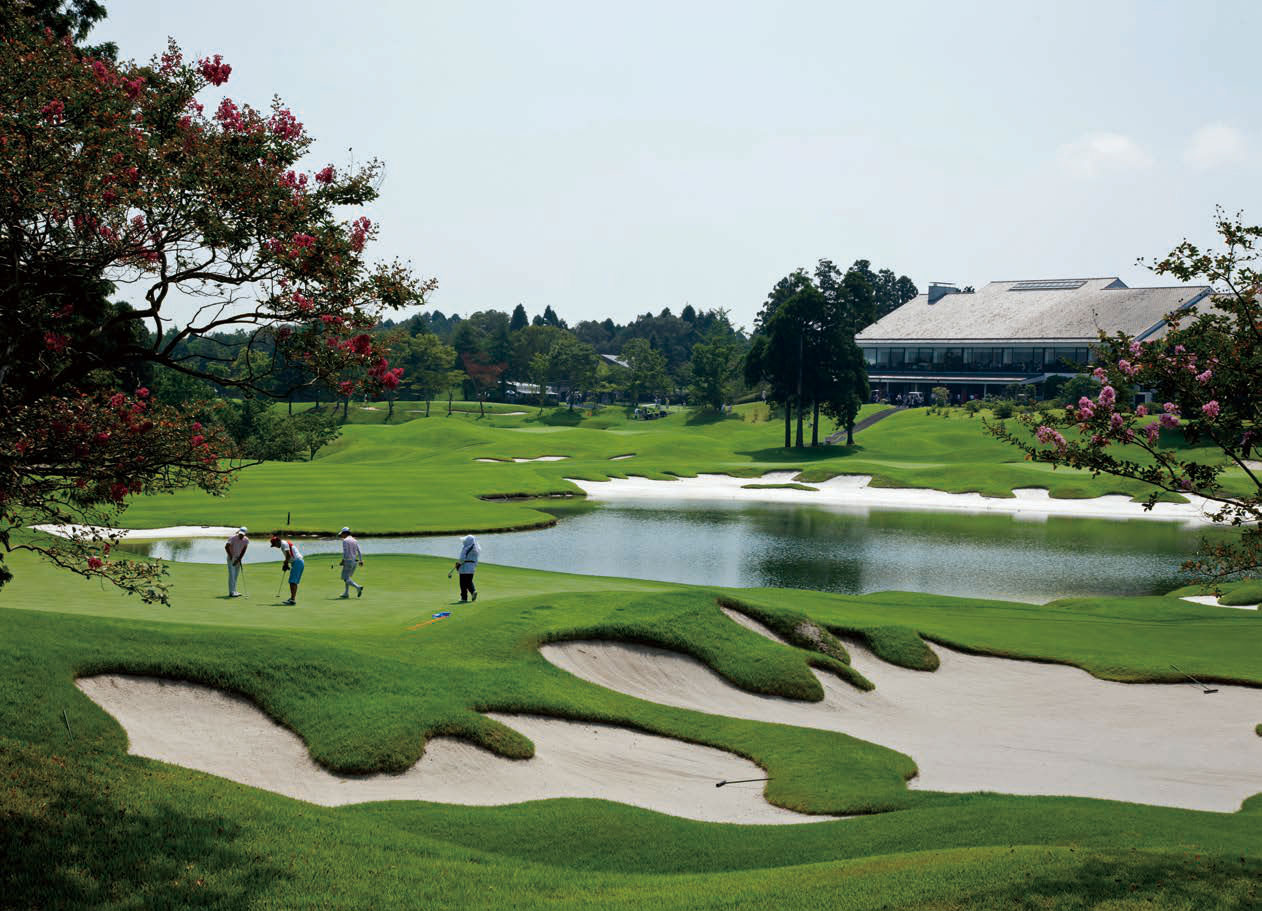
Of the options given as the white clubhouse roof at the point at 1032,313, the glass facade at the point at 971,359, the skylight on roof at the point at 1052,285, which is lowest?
the glass facade at the point at 971,359

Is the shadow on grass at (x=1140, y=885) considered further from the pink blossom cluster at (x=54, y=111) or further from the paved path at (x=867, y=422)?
the paved path at (x=867, y=422)

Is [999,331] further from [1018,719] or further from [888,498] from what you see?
[1018,719]

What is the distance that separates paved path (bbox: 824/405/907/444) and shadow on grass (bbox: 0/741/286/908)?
114 metres

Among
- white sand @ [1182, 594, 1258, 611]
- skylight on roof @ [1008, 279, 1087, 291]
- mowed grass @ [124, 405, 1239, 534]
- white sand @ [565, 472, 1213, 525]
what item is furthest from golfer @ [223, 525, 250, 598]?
skylight on roof @ [1008, 279, 1087, 291]

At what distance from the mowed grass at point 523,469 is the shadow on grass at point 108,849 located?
4291 centimetres

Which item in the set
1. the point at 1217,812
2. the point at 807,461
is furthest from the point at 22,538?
the point at 807,461

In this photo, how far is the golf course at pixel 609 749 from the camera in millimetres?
12180

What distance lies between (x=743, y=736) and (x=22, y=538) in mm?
35812

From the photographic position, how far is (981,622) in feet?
118

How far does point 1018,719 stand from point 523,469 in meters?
69.9

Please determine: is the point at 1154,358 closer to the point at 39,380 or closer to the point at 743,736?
the point at 743,736

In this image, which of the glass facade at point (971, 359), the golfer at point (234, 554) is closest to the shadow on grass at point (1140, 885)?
the golfer at point (234, 554)

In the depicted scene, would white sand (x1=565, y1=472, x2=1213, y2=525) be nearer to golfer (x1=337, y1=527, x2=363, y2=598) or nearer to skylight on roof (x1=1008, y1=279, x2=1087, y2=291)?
golfer (x1=337, y1=527, x2=363, y2=598)

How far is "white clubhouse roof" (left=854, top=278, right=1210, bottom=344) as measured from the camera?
447ft
